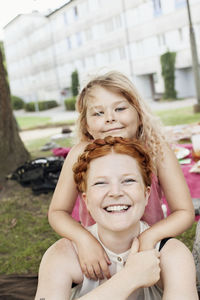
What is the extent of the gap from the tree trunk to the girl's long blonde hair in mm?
3238

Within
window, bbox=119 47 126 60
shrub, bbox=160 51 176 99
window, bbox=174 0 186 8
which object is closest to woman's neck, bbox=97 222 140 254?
shrub, bbox=160 51 176 99

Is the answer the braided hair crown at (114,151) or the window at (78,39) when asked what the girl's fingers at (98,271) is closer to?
the braided hair crown at (114,151)

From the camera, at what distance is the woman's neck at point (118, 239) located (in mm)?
1639

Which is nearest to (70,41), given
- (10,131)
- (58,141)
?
(58,141)

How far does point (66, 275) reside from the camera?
5.25 ft

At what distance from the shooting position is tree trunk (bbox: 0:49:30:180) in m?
5.27

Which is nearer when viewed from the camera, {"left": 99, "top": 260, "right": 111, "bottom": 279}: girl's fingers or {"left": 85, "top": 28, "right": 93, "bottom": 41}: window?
{"left": 99, "top": 260, "right": 111, "bottom": 279}: girl's fingers

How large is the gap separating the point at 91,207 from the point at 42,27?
3723 centimetres

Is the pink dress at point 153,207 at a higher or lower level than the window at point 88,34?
lower

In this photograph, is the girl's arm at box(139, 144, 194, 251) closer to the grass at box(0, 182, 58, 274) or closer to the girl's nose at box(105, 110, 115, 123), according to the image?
the girl's nose at box(105, 110, 115, 123)

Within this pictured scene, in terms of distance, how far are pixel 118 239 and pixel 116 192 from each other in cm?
26

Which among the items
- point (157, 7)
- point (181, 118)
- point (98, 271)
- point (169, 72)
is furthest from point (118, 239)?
point (157, 7)

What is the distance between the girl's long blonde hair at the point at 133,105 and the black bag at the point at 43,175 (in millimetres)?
2279

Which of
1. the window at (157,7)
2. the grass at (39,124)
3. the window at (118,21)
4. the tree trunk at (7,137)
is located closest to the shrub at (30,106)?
the window at (118,21)
